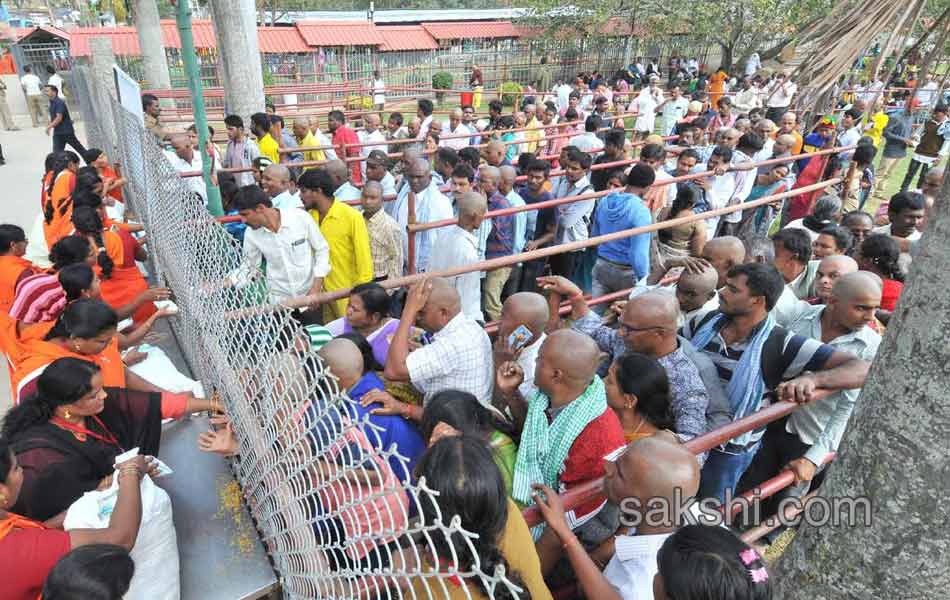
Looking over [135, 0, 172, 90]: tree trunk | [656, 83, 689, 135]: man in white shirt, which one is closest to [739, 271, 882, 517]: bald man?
[656, 83, 689, 135]: man in white shirt

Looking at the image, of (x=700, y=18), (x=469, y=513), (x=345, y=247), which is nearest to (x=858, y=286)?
(x=469, y=513)

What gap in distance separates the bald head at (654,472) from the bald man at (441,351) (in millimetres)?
954

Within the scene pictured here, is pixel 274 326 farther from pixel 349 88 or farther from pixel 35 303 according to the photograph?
pixel 349 88

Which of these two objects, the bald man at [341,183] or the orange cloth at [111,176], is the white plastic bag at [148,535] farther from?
the orange cloth at [111,176]

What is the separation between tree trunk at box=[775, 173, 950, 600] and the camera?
1317mm

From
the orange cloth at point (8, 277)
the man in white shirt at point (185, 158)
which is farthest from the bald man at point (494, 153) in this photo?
the orange cloth at point (8, 277)

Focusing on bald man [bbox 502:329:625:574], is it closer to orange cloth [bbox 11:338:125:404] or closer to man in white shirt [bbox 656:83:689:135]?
orange cloth [bbox 11:338:125:404]

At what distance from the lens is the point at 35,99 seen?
15797 millimetres

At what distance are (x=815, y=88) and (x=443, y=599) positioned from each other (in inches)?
78.9

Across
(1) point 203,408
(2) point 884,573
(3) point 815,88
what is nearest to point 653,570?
(2) point 884,573

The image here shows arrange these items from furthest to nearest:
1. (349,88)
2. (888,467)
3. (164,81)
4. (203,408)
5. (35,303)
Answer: (349,88) < (164,81) < (35,303) < (203,408) < (888,467)

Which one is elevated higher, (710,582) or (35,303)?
(710,582)

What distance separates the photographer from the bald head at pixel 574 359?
224cm

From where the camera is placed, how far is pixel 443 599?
4.62 ft
